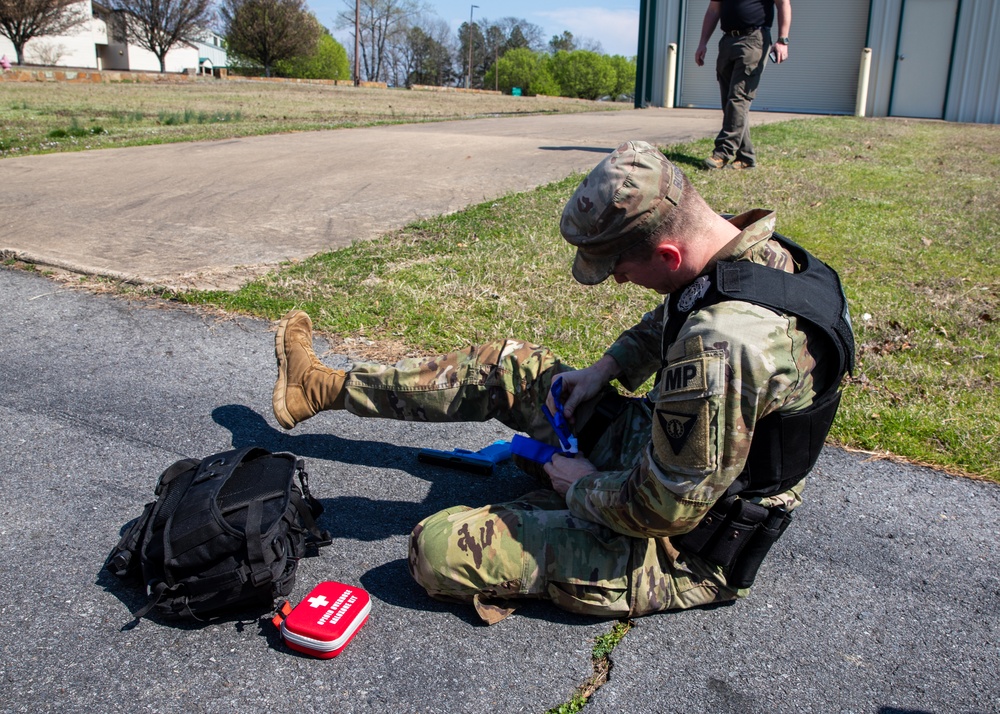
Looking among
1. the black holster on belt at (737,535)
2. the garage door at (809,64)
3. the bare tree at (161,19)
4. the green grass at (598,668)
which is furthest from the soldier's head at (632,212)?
the bare tree at (161,19)

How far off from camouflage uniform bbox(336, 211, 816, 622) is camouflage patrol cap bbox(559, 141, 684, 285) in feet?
0.79

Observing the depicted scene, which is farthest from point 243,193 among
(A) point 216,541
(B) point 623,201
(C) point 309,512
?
(B) point 623,201

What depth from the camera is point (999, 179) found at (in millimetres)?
9078

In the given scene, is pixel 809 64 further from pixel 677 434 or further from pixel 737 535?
pixel 677 434

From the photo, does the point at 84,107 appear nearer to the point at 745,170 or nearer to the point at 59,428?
the point at 745,170

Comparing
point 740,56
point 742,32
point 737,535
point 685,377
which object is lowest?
point 737,535

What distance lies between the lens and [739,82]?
8.01m

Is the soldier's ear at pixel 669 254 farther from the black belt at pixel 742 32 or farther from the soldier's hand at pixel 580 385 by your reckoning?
the black belt at pixel 742 32

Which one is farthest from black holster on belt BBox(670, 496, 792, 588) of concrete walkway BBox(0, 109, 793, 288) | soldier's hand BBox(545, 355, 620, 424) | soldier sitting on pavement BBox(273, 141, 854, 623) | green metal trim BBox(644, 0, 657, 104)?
green metal trim BBox(644, 0, 657, 104)

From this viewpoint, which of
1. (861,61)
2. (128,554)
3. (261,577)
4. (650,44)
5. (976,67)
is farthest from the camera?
(650,44)

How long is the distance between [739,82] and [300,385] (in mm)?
6568

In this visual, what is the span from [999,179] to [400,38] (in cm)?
5853

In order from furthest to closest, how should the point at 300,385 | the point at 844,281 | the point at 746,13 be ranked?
1. the point at 746,13
2. the point at 844,281
3. the point at 300,385

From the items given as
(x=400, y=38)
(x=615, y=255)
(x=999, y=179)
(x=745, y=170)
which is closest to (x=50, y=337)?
(x=615, y=255)
